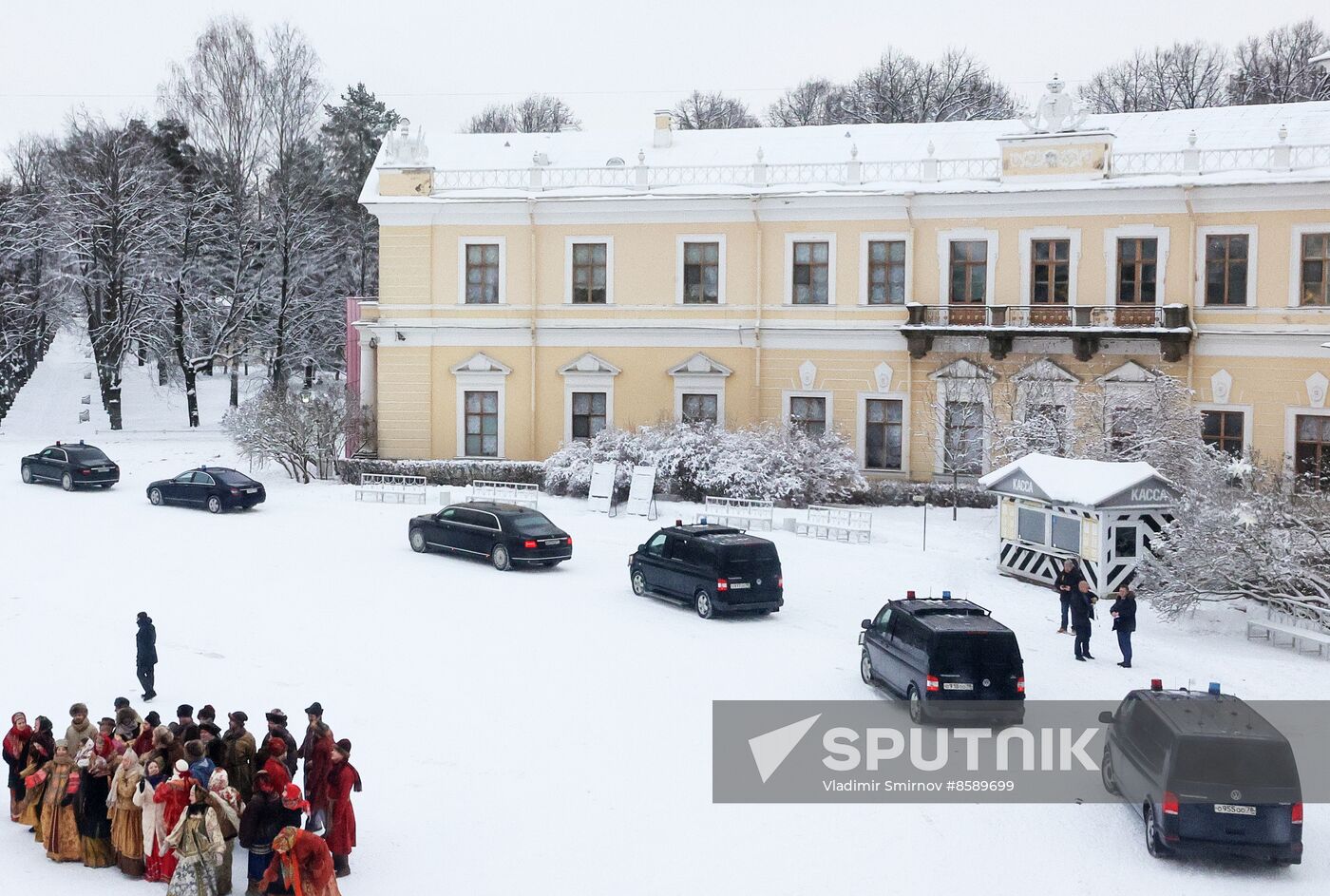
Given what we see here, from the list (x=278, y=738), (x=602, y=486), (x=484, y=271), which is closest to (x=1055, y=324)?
(x=602, y=486)

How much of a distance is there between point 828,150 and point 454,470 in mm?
14703

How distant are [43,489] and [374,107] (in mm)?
35673

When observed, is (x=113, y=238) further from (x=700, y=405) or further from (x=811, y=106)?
(x=811, y=106)

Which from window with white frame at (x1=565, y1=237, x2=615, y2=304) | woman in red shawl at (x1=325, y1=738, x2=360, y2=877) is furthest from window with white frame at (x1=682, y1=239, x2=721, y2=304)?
woman in red shawl at (x1=325, y1=738, x2=360, y2=877)

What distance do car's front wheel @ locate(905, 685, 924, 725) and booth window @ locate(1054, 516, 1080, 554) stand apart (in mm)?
9349

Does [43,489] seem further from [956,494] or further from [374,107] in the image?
[374,107]

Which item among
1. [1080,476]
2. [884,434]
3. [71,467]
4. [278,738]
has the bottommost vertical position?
[278,738]

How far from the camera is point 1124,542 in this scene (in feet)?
74.9

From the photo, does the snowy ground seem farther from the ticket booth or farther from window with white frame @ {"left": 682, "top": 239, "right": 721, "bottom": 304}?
window with white frame @ {"left": 682, "top": 239, "right": 721, "bottom": 304}

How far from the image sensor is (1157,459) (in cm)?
2809

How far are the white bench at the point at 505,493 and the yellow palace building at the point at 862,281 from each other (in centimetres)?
475

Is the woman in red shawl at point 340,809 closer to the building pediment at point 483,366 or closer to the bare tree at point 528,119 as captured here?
the building pediment at point 483,366

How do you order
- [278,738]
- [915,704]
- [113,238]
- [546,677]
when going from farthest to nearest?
[113,238] → [546,677] → [915,704] → [278,738]

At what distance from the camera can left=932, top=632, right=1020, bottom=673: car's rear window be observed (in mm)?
14695
